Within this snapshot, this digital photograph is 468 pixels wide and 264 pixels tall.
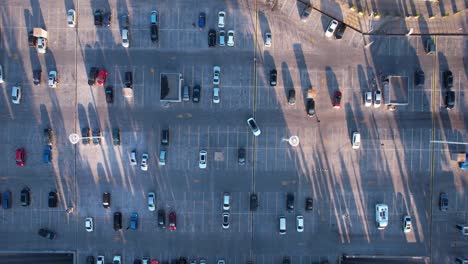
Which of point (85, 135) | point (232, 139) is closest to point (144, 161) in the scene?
point (85, 135)

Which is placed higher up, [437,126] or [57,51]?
[57,51]

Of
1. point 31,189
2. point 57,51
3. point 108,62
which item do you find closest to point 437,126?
point 108,62

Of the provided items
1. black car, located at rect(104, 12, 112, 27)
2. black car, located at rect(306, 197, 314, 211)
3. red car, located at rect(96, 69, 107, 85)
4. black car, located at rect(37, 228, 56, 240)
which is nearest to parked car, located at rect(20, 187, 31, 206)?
black car, located at rect(37, 228, 56, 240)

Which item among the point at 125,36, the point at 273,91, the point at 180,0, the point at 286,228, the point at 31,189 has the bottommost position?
the point at 286,228

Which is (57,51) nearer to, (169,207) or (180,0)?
(180,0)

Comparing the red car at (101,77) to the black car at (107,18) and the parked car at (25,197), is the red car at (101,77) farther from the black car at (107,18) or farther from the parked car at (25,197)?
the parked car at (25,197)
